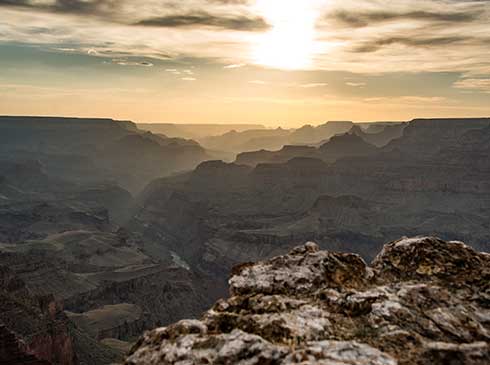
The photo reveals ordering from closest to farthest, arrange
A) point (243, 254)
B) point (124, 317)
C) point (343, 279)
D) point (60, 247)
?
point (343, 279) → point (124, 317) → point (60, 247) → point (243, 254)

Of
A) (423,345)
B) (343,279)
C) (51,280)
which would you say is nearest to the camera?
(423,345)

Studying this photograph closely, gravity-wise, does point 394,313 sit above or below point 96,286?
above

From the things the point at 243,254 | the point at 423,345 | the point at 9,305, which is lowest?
the point at 243,254

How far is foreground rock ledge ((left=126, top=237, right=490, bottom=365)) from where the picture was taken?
794 cm

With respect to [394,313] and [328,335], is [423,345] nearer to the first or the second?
[394,313]

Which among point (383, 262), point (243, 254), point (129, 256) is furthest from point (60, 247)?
point (383, 262)

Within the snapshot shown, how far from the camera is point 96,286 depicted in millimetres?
127062

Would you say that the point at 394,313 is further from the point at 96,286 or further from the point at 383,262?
the point at 96,286

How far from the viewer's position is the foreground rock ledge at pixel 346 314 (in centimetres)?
794

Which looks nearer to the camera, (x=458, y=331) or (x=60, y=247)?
(x=458, y=331)

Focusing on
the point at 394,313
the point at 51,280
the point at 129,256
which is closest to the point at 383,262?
the point at 394,313

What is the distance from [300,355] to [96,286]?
129 meters

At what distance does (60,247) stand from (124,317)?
69086mm

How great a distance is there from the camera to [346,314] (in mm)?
9469
